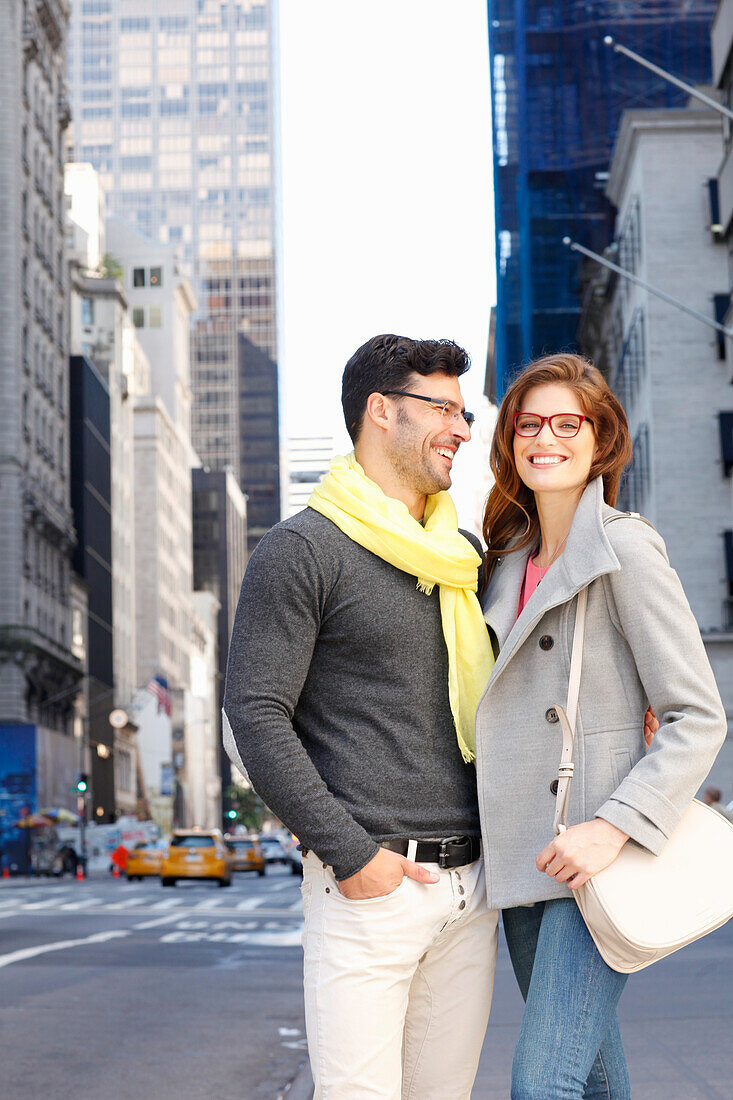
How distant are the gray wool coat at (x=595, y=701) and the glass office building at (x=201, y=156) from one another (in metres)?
182

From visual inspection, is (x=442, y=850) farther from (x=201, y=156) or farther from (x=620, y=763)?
(x=201, y=156)

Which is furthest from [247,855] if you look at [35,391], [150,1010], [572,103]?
[150,1010]

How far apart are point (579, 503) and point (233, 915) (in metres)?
19.3

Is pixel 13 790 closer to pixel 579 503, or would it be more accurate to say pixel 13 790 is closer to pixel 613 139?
pixel 613 139

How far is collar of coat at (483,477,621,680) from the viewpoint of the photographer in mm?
3490

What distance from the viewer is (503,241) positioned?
200ft

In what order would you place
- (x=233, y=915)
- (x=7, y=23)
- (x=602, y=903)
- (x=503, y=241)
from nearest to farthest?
1. (x=602, y=903)
2. (x=233, y=915)
3. (x=503, y=241)
4. (x=7, y=23)

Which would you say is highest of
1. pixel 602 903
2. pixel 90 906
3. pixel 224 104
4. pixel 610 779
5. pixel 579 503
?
pixel 224 104

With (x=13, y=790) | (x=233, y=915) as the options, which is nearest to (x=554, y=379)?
(x=233, y=915)

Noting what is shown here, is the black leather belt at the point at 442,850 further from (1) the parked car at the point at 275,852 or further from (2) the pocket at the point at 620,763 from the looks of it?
(1) the parked car at the point at 275,852

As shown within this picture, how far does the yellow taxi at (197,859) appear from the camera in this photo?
36.9 metres

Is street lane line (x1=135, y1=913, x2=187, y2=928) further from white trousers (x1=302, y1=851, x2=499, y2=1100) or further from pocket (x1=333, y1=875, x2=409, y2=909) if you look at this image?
pocket (x1=333, y1=875, x2=409, y2=909)

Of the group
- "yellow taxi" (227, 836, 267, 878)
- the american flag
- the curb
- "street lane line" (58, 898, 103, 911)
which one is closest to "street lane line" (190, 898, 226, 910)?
"street lane line" (58, 898, 103, 911)

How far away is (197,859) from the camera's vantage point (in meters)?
37.0
